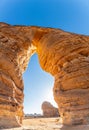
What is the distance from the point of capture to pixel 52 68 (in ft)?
47.5

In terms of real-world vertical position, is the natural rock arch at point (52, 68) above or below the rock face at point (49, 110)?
above

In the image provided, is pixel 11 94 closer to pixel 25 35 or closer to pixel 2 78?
pixel 2 78

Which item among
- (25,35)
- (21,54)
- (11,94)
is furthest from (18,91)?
(25,35)

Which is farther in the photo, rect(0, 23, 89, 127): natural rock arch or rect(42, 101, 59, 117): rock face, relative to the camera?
rect(42, 101, 59, 117): rock face

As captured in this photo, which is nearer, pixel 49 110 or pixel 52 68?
pixel 52 68

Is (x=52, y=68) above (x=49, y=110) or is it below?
above

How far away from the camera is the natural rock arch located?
1054 cm

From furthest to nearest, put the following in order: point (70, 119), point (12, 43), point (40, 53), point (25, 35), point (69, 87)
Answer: point (40, 53), point (25, 35), point (12, 43), point (69, 87), point (70, 119)

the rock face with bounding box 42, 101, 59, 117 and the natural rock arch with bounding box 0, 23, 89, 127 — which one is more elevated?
the natural rock arch with bounding box 0, 23, 89, 127

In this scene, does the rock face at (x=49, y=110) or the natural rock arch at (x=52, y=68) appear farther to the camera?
the rock face at (x=49, y=110)

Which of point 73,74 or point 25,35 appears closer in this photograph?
point 73,74

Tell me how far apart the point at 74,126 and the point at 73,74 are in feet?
10.8

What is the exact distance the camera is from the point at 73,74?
12094 millimetres

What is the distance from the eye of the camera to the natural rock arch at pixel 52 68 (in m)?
10.5
